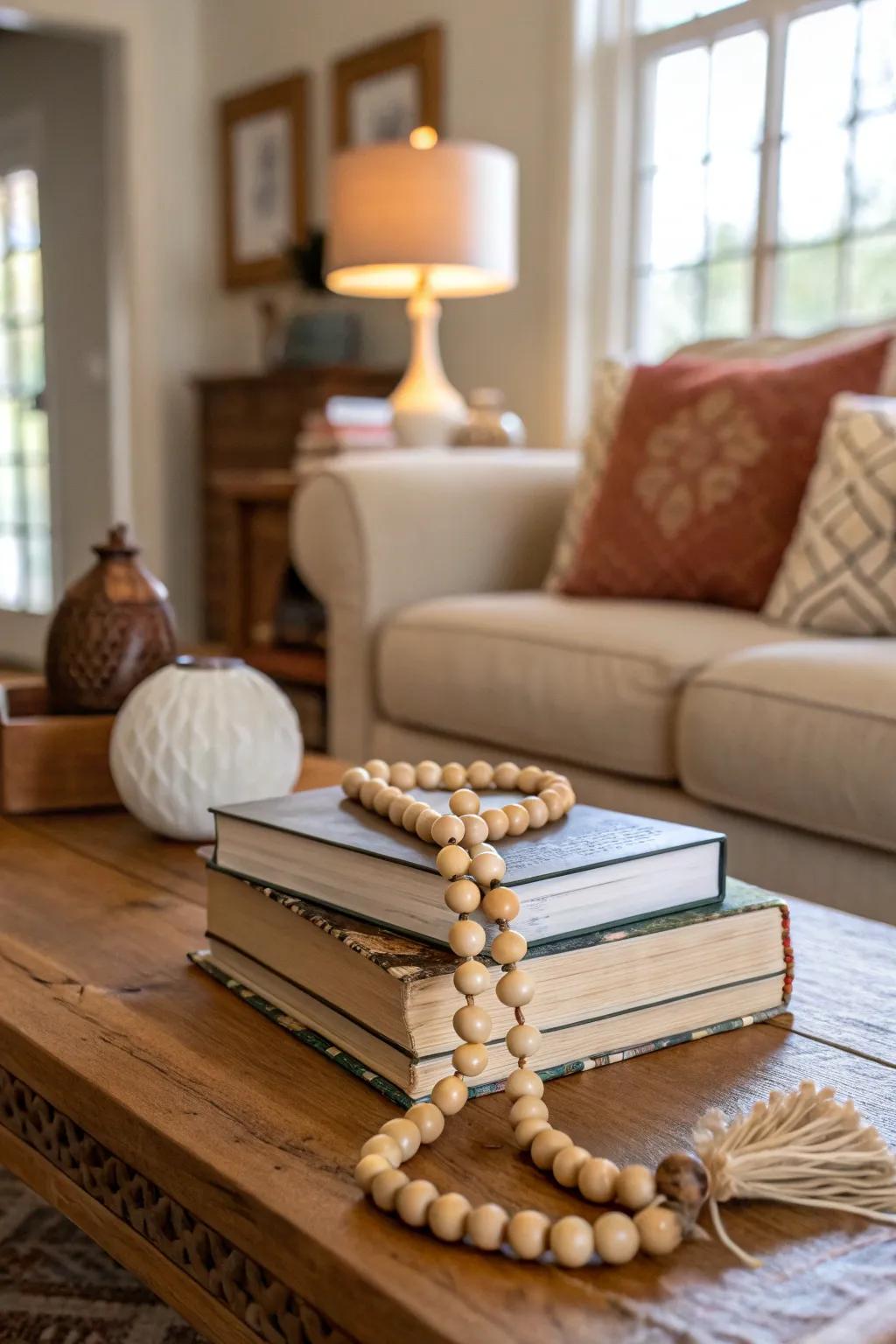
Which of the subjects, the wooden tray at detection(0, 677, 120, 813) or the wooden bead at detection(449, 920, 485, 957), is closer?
the wooden bead at detection(449, 920, 485, 957)

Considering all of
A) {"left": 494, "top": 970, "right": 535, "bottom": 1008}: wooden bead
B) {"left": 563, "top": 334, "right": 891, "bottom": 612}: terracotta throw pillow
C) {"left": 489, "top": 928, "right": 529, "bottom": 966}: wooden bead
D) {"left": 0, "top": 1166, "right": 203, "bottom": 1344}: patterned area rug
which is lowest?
{"left": 0, "top": 1166, "right": 203, "bottom": 1344}: patterned area rug

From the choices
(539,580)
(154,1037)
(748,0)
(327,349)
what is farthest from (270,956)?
(327,349)

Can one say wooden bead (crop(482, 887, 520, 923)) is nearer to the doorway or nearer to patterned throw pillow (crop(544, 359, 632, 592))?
patterned throw pillow (crop(544, 359, 632, 592))

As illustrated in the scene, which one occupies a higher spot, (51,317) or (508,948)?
(51,317)

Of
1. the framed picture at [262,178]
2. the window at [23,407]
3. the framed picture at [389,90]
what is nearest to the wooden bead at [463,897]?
the framed picture at [389,90]

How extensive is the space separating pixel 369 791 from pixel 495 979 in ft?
0.60

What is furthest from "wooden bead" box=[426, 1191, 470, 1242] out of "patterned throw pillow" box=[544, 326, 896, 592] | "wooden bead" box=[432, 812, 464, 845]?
"patterned throw pillow" box=[544, 326, 896, 592]

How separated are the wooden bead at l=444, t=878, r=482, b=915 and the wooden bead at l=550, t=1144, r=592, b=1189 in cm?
12

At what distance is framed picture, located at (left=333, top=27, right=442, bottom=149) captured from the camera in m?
3.59

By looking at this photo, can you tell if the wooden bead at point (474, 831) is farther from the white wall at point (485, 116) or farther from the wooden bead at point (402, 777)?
the white wall at point (485, 116)

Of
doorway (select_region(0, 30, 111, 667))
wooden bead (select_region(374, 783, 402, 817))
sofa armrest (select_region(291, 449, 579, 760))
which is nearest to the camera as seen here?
wooden bead (select_region(374, 783, 402, 817))

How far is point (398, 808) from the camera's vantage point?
759 millimetres

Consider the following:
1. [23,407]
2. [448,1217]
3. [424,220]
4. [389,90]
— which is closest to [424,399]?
[424,220]

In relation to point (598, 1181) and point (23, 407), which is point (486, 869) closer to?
point (598, 1181)
